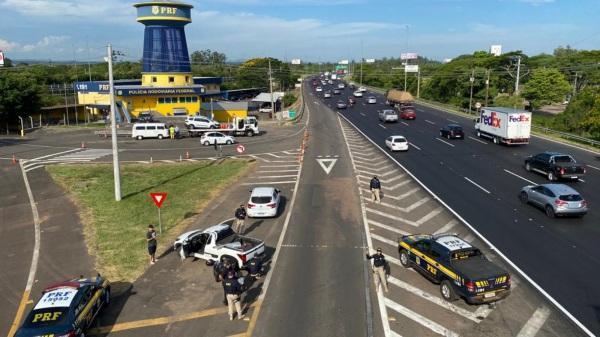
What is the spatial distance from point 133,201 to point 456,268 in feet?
66.1

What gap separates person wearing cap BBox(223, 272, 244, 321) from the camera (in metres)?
14.2

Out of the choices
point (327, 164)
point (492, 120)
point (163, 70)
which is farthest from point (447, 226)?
point (163, 70)

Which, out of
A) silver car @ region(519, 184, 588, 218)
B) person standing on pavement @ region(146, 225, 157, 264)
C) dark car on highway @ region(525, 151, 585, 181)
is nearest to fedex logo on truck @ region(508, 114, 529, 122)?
dark car on highway @ region(525, 151, 585, 181)

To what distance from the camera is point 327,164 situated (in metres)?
39.4

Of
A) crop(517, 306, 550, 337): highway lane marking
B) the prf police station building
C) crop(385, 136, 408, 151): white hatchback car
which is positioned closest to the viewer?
crop(517, 306, 550, 337): highway lane marking

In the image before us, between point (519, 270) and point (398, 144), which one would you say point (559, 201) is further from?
point (398, 144)

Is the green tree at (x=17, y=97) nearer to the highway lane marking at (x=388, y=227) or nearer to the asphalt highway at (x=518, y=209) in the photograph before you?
the asphalt highway at (x=518, y=209)

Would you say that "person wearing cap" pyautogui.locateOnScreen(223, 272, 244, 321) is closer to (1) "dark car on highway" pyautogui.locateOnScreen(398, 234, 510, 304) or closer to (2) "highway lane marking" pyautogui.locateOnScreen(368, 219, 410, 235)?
(1) "dark car on highway" pyautogui.locateOnScreen(398, 234, 510, 304)

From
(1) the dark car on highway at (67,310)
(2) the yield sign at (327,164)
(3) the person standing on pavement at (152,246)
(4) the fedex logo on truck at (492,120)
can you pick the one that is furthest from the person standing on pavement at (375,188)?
(4) the fedex logo on truck at (492,120)

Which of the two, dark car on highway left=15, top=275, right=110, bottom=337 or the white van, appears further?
the white van

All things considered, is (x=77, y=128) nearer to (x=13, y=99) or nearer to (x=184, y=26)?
(x=13, y=99)

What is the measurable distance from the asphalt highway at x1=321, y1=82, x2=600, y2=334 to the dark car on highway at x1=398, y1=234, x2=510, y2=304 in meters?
2.53

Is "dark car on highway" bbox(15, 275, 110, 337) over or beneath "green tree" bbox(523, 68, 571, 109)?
beneath

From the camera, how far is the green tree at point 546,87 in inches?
3553
